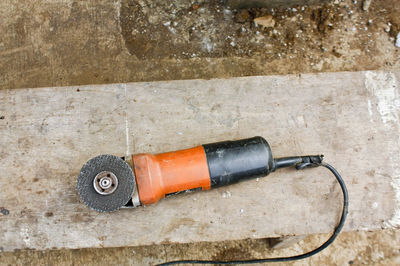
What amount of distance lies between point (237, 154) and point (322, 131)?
45cm

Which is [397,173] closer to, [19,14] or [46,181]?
[46,181]

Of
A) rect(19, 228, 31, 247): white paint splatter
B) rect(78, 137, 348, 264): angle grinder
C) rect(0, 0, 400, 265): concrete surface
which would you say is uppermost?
rect(0, 0, 400, 265): concrete surface

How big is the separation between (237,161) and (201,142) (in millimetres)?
219

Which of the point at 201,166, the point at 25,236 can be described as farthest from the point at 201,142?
the point at 25,236

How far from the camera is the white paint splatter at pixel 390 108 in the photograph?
1.30 m

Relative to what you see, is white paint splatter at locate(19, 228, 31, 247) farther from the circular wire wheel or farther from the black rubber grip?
the black rubber grip

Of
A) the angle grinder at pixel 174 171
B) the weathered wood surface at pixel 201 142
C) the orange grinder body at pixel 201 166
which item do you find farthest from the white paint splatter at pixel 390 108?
the orange grinder body at pixel 201 166

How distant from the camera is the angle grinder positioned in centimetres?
110

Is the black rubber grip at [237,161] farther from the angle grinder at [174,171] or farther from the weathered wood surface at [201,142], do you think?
the weathered wood surface at [201,142]

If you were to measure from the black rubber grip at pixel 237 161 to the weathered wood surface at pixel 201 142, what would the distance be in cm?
12

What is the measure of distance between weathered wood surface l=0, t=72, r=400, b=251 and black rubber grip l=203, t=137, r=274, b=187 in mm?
115

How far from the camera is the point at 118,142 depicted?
1322 mm

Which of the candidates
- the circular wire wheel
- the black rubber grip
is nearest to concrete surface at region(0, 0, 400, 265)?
the black rubber grip

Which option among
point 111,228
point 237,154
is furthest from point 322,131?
point 111,228
